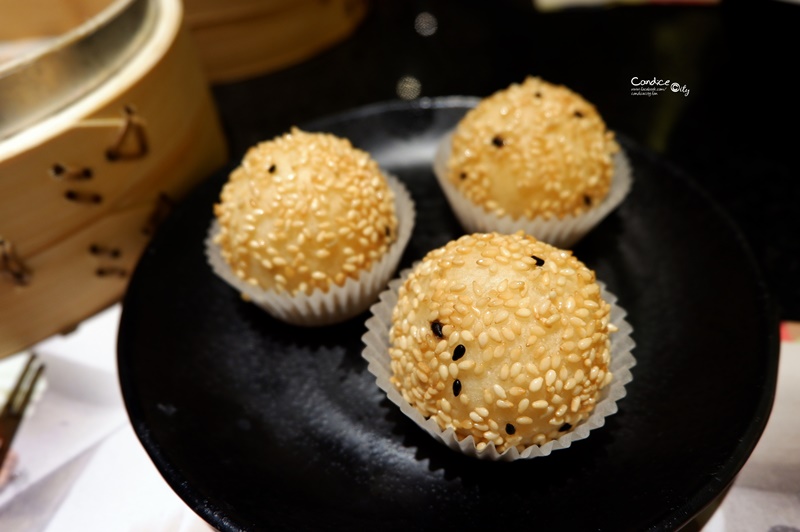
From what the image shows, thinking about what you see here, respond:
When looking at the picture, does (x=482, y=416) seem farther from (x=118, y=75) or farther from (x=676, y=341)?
(x=118, y=75)

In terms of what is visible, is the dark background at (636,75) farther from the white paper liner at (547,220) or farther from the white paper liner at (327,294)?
the white paper liner at (327,294)

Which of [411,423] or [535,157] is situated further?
[535,157]

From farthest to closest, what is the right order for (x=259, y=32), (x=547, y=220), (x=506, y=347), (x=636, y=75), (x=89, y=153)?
(x=259, y=32)
(x=636, y=75)
(x=547, y=220)
(x=89, y=153)
(x=506, y=347)

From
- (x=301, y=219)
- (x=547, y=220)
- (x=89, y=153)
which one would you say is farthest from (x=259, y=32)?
(x=547, y=220)

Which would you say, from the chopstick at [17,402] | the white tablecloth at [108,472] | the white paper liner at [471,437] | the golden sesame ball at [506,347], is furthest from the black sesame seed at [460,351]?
the chopstick at [17,402]

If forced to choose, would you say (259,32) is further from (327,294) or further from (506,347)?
(506,347)

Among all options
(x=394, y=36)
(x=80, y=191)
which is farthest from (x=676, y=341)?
(x=394, y=36)
